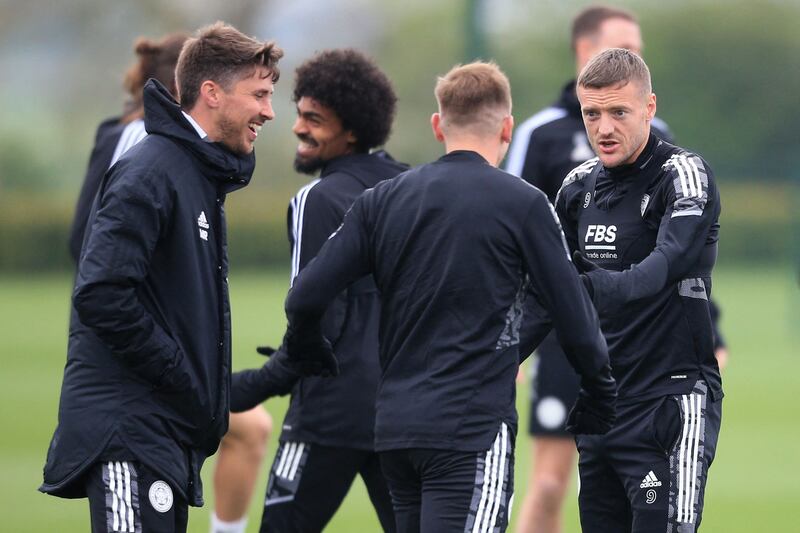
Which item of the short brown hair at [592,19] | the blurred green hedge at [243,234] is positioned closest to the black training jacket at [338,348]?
the short brown hair at [592,19]

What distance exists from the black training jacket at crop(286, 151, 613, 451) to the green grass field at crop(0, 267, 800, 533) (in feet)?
11.8

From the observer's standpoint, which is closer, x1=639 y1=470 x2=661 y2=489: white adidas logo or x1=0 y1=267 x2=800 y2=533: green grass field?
x1=639 y1=470 x2=661 y2=489: white adidas logo

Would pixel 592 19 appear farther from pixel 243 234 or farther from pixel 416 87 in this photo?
pixel 243 234

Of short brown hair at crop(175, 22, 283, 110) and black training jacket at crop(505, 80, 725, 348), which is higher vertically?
black training jacket at crop(505, 80, 725, 348)

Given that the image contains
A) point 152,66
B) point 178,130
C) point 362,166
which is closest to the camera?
point 178,130

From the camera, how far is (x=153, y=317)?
423cm

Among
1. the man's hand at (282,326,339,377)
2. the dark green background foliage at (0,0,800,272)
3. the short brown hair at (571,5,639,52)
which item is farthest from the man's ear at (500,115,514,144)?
the dark green background foliage at (0,0,800,272)

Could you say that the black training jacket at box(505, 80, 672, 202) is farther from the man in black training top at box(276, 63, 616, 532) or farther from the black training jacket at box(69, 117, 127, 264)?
the man in black training top at box(276, 63, 616, 532)

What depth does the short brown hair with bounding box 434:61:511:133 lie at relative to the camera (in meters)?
4.38

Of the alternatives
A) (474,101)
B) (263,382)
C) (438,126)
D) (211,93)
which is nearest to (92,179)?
(263,382)

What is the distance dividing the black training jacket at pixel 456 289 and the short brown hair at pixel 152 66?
2.24 m

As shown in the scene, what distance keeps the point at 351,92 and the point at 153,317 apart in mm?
1661

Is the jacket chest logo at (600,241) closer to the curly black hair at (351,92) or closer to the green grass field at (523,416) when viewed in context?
the curly black hair at (351,92)

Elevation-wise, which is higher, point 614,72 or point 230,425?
point 614,72
